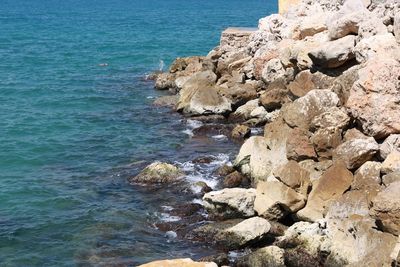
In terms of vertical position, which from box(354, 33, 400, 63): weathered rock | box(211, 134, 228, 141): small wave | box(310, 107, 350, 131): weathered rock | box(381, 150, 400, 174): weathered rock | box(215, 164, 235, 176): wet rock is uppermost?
box(354, 33, 400, 63): weathered rock

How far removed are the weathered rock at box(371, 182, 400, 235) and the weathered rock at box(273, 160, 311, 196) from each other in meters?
3.74

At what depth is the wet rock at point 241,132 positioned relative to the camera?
97.7 feet

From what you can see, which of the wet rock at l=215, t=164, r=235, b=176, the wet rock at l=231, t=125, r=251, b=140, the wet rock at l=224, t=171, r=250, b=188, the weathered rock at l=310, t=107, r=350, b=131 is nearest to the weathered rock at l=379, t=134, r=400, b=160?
the weathered rock at l=310, t=107, r=350, b=131

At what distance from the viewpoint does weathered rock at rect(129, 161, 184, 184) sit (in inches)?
955

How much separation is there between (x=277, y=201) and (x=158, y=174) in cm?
645

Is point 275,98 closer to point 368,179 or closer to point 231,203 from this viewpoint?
point 231,203

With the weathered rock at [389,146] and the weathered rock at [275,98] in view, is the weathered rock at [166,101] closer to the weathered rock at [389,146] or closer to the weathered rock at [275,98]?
the weathered rock at [275,98]

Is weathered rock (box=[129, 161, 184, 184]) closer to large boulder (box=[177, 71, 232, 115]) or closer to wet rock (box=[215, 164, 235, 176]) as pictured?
wet rock (box=[215, 164, 235, 176])

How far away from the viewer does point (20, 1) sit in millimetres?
152625

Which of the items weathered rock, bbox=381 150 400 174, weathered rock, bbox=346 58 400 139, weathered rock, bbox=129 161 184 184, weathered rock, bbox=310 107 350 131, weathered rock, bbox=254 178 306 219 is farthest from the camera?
weathered rock, bbox=129 161 184 184

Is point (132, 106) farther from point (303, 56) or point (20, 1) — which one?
point (20, 1)

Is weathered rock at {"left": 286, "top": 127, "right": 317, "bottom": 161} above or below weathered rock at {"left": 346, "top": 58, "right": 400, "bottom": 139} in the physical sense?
below

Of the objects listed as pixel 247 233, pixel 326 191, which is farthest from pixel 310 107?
pixel 247 233

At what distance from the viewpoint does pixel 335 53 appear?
982 inches
